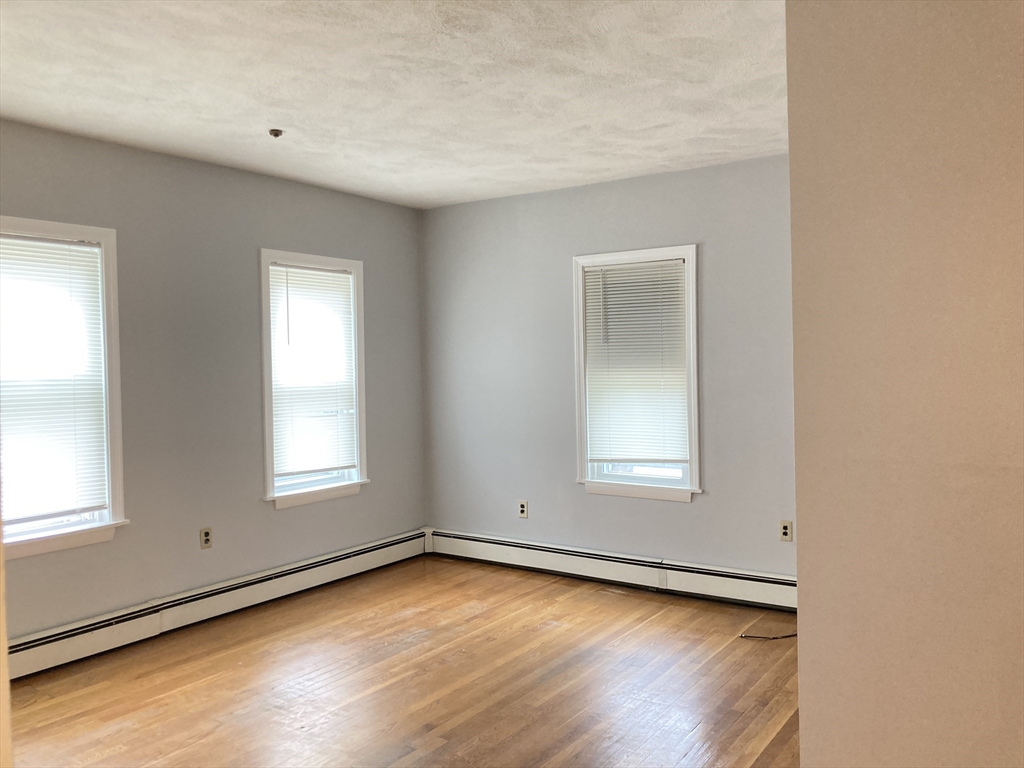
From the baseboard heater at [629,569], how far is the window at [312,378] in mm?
984

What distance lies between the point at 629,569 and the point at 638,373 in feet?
4.23

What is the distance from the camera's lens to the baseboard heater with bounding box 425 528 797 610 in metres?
4.65

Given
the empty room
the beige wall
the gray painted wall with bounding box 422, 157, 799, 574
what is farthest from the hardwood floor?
the beige wall

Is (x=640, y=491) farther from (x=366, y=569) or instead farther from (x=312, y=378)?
(x=312, y=378)

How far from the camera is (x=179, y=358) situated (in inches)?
173

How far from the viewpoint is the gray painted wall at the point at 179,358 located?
3.86 m

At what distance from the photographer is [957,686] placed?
1.79m

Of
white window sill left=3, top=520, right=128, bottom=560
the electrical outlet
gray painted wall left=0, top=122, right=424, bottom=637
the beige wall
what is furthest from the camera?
the electrical outlet

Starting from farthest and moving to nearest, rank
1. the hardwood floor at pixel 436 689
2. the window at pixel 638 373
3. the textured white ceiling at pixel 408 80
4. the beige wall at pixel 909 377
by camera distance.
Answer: the window at pixel 638 373, the hardwood floor at pixel 436 689, the textured white ceiling at pixel 408 80, the beige wall at pixel 909 377

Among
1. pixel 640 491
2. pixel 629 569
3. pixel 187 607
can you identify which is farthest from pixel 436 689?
pixel 640 491

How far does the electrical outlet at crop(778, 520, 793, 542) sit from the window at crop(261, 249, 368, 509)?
2.83m

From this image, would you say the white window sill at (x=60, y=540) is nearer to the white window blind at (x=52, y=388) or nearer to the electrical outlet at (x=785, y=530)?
the white window blind at (x=52, y=388)

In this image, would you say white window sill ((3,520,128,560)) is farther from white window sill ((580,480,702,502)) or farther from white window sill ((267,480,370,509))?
white window sill ((580,480,702,502))

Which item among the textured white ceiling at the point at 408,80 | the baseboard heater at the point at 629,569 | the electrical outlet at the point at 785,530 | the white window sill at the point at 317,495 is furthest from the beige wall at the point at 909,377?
the white window sill at the point at 317,495
